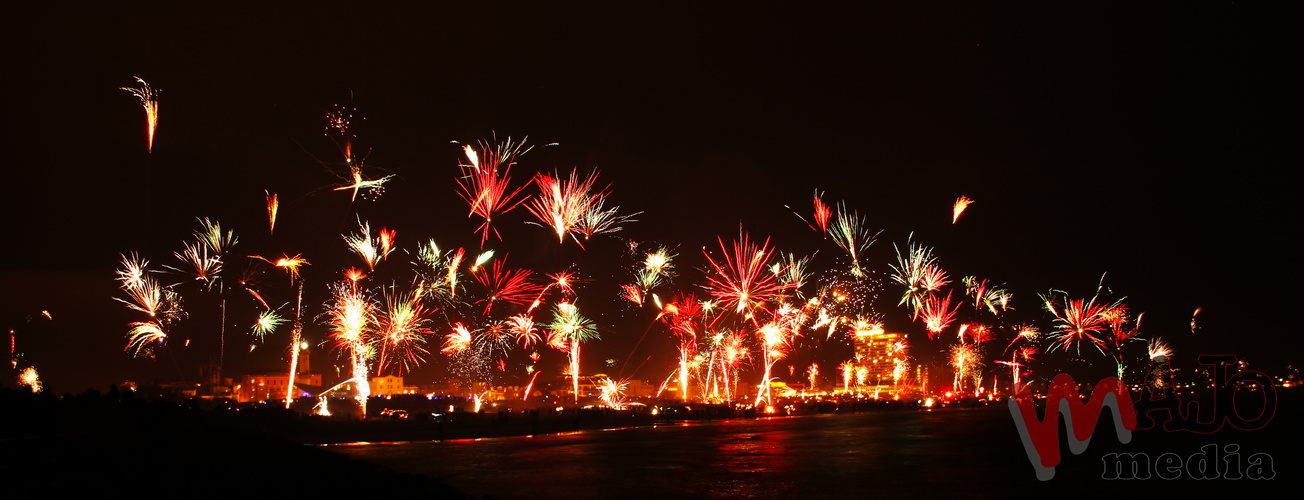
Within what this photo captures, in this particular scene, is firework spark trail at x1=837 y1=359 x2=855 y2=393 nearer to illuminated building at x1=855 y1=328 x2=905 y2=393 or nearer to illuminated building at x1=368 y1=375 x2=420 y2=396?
illuminated building at x1=855 y1=328 x2=905 y2=393

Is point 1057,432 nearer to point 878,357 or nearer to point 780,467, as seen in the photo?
point 780,467

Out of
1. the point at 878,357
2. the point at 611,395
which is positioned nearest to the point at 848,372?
the point at 878,357

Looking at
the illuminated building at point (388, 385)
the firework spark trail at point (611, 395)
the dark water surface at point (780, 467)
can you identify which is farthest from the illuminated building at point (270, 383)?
the dark water surface at point (780, 467)

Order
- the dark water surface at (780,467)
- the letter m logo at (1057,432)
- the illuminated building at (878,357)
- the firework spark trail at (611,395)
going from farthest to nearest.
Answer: the illuminated building at (878,357), the firework spark trail at (611,395), the letter m logo at (1057,432), the dark water surface at (780,467)

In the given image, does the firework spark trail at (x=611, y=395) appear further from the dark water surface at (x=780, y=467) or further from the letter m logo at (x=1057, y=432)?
the dark water surface at (x=780, y=467)

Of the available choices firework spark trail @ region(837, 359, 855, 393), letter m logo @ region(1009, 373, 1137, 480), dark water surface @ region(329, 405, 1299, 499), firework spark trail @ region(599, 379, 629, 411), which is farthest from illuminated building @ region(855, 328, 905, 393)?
dark water surface @ region(329, 405, 1299, 499)

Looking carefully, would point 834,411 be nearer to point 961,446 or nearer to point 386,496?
point 961,446
